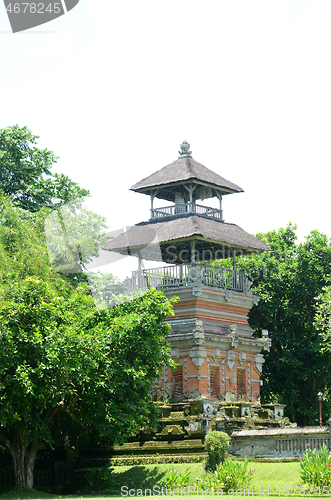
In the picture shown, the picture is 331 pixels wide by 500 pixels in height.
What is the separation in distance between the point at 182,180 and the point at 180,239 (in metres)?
3.16

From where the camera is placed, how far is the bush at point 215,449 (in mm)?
21330

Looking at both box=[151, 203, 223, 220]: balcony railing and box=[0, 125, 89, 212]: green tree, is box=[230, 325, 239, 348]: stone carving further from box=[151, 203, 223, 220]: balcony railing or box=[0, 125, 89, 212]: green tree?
box=[0, 125, 89, 212]: green tree

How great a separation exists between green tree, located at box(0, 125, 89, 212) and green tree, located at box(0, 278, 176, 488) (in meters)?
11.7

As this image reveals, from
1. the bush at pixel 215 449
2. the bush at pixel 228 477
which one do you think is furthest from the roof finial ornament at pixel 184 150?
the bush at pixel 228 477

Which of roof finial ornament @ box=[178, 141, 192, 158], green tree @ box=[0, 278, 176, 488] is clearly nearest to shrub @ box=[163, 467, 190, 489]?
green tree @ box=[0, 278, 176, 488]

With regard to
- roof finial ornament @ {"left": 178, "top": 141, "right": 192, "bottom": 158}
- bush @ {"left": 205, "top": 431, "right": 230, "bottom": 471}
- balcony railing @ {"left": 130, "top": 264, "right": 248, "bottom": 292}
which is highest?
roof finial ornament @ {"left": 178, "top": 141, "right": 192, "bottom": 158}

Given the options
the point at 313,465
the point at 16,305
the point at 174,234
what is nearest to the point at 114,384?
the point at 16,305

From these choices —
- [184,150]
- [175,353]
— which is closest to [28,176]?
[184,150]

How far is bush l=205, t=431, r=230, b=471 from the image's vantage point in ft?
70.0

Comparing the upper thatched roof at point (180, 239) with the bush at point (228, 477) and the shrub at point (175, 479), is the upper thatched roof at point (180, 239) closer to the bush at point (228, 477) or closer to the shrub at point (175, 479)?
the shrub at point (175, 479)

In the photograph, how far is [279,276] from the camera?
37.1 m

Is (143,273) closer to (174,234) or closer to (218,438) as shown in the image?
(174,234)

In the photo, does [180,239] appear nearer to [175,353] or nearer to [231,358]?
[175,353]

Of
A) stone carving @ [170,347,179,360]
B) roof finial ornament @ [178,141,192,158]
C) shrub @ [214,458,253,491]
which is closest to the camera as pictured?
shrub @ [214,458,253,491]
